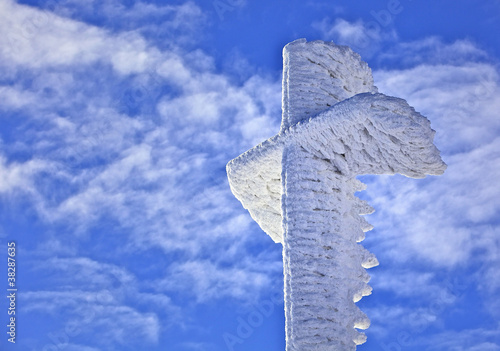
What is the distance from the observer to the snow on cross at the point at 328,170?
31.8 feet

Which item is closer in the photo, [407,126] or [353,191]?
[407,126]

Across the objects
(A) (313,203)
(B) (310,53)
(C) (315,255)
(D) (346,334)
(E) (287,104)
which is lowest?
(D) (346,334)

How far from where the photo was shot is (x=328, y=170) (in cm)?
1052

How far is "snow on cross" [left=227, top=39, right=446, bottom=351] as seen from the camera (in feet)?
31.8

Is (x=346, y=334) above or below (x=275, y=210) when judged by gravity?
below

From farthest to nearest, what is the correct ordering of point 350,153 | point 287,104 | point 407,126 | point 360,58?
point 360,58
point 287,104
point 350,153
point 407,126

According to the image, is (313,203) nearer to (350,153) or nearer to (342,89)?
(350,153)

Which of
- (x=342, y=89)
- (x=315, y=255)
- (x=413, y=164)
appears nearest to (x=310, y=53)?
(x=342, y=89)

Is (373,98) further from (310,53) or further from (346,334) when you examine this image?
(346,334)

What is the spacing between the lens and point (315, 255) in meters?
9.88

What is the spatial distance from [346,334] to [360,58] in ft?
17.0

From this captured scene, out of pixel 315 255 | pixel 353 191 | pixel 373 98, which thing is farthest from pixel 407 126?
pixel 315 255

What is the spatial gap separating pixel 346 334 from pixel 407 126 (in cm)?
332

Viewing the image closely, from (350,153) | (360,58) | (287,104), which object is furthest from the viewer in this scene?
(360,58)
